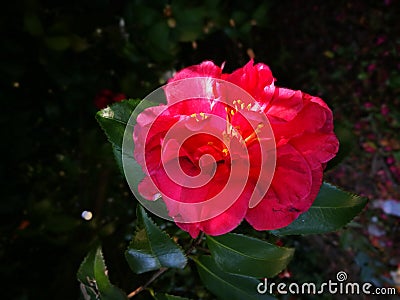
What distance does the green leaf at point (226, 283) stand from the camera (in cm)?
61

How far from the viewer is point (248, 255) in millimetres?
558

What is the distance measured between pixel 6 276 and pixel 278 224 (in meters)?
0.84

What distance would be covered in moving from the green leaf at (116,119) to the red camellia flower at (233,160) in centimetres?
9

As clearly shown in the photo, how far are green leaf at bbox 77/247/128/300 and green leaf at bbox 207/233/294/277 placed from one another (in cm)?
14

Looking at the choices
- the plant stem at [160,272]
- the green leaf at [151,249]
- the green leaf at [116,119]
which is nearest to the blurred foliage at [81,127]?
the plant stem at [160,272]

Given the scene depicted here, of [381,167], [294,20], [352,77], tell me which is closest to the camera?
[381,167]

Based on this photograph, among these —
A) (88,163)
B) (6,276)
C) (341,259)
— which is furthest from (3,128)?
(341,259)

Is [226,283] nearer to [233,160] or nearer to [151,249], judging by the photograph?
[151,249]

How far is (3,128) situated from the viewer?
1.07 metres

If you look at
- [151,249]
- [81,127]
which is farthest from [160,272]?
[81,127]

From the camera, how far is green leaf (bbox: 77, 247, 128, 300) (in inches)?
23.1

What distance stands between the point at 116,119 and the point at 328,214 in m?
0.28

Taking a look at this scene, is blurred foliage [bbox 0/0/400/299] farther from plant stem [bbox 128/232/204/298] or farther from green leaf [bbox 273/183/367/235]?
green leaf [bbox 273/183/367/235]

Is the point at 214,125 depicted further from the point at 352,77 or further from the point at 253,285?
the point at 352,77
